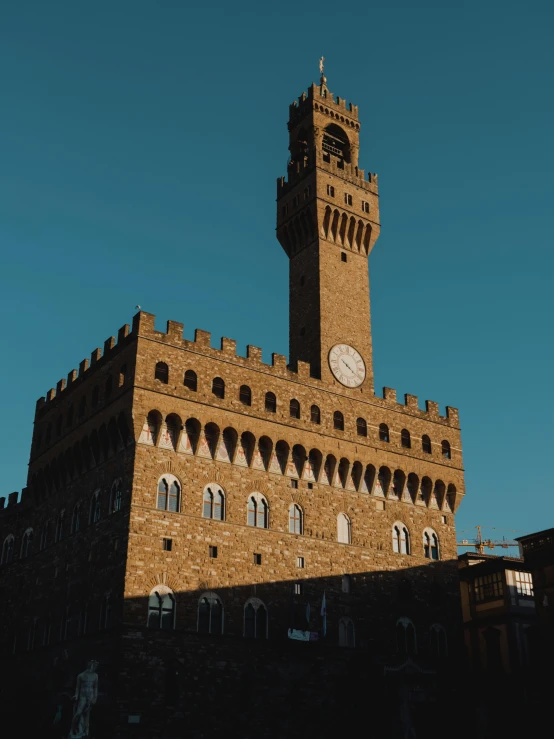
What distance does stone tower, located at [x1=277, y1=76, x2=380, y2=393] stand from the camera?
163ft

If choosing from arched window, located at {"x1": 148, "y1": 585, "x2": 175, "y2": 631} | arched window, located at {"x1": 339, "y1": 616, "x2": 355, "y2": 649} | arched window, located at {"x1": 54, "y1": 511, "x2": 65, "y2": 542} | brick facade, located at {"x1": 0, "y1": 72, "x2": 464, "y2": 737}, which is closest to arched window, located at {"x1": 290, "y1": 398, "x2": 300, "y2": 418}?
brick facade, located at {"x1": 0, "y1": 72, "x2": 464, "y2": 737}

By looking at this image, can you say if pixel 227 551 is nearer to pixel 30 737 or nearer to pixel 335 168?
pixel 30 737

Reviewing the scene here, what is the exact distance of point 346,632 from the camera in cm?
4388

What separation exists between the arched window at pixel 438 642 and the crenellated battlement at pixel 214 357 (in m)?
12.1

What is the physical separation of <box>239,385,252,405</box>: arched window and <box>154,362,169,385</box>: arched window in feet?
14.0

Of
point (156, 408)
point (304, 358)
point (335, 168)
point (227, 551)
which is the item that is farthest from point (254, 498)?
point (335, 168)

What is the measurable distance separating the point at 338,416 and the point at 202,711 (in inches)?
679

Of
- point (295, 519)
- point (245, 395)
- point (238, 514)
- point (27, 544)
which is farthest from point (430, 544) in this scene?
point (27, 544)

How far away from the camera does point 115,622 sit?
3709 centimetres

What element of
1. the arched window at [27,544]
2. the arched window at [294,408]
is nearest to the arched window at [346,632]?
the arched window at [294,408]

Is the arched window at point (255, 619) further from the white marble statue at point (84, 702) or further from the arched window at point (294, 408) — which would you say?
the arched window at point (294, 408)

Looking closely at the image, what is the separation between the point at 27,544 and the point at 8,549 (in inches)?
110

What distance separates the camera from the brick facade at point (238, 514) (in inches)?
1505

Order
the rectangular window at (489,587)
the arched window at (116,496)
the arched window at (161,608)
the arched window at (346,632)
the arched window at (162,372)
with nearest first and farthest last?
the arched window at (161,608)
the arched window at (116,496)
the arched window at (162,372)
the arched window at (346,632)
the rectangular window at (489,587)
